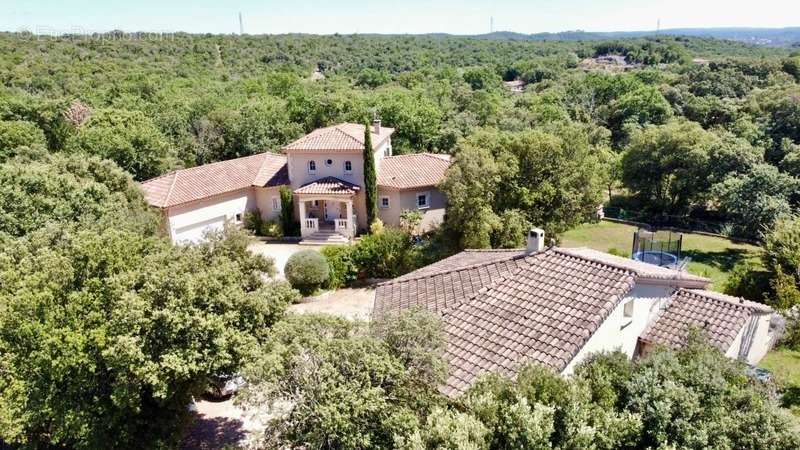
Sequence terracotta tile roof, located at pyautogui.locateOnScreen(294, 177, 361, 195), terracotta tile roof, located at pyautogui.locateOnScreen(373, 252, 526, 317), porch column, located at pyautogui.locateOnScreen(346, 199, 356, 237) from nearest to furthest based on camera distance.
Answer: terracotta tile roof, located at pyautogui.locateOnScreen(373, 252, 526, 317), terracotta tile roof, located at pyautogui.locateOnScreen(294, 177, 361, 195), porch column, located at pyautogui.locateOnScreen(346, 199, 356, 237)

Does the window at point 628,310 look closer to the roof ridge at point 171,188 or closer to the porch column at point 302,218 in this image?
the porch column at point 302,218

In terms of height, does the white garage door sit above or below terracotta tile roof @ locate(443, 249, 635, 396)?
below

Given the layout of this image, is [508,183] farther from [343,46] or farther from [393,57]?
[343,46]

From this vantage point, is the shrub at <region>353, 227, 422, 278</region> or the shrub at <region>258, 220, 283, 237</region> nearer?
the shrub at <region>353, 227, 422, 278</region>

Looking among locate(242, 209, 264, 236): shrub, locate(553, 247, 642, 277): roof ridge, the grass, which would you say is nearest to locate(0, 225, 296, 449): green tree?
locate(553, 247, 642, 277): roof ridge

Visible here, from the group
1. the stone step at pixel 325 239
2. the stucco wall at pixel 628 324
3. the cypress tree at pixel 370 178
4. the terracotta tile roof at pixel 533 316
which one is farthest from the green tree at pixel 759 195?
the terracotta tile roof at pixel 533 316

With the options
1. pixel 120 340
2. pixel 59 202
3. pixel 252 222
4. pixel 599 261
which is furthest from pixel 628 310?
pixel 252 222

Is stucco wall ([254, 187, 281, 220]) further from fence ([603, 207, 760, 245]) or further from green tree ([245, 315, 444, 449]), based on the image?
green tree ([245, 315, 444, 449])

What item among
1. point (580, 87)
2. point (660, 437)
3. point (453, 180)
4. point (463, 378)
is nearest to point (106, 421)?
point (463, 378)
